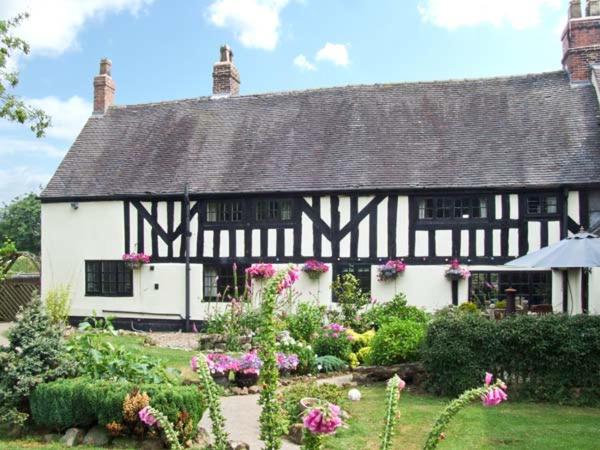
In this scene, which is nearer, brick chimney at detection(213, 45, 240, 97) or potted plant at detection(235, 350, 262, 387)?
potted plant at detection(235, 350, 262, 387)

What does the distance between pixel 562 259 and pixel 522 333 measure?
248 cm

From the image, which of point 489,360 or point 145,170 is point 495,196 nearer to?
point 489,360

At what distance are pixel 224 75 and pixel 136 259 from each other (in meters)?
7.48

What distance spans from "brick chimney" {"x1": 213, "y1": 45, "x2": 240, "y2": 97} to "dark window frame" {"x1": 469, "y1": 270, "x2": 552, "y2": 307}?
35.5ft

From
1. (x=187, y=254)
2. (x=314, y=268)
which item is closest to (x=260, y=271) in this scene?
(x=314, y=268)

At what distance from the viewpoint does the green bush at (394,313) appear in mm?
13555

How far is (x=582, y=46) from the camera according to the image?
18188 mm

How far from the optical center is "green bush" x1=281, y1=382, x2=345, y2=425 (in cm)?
762

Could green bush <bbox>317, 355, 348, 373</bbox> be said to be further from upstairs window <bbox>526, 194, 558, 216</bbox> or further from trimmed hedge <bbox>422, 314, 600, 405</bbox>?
upstairs window <bbox>526, 194, 558, 216</bbox>


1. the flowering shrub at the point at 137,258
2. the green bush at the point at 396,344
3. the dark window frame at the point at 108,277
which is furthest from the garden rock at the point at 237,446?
the dark window frame at the point at 108,277

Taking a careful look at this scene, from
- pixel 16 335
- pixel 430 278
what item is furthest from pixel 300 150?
pixel 16 335

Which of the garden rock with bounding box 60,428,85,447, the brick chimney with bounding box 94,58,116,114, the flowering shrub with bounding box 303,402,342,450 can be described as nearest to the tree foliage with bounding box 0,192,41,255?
the brick chimney with bounding box 94,58,116,114

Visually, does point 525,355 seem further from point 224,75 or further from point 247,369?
point 224,75

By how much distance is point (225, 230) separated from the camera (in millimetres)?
18000
